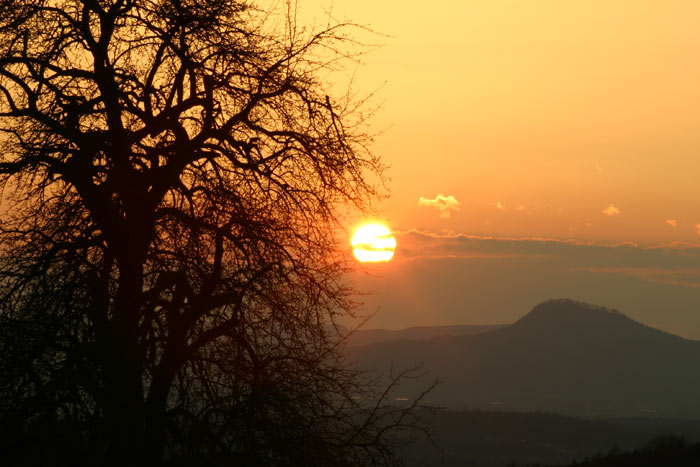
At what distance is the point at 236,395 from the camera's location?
9367mm

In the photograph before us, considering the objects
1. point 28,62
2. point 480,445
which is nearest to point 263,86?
point 28,62

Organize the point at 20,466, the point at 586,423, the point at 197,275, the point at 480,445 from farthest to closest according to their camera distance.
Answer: the point at 586,423, the point at 480,445, the point at 197,275, the point at 20,466

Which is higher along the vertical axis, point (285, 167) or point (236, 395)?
point (285, 167)

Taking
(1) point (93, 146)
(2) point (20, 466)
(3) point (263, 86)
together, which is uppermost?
(3) point (263, 86)

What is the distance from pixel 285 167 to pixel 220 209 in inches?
38.1

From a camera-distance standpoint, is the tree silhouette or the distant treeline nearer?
the tree silhouette

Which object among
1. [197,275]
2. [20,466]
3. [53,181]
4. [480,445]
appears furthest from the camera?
[480,445]

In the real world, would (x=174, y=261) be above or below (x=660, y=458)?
above

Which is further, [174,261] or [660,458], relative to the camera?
[660,458]

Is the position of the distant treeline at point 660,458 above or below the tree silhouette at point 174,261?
below

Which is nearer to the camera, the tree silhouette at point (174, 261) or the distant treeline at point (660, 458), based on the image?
the tree silhouette at point (174, 261)

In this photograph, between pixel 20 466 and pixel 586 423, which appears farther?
pixel 586 423

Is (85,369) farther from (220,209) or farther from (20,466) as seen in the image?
(220,209)

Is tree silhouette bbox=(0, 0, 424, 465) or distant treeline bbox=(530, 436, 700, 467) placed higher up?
tree silhouette bbox=(0, 0, 424, 465)
